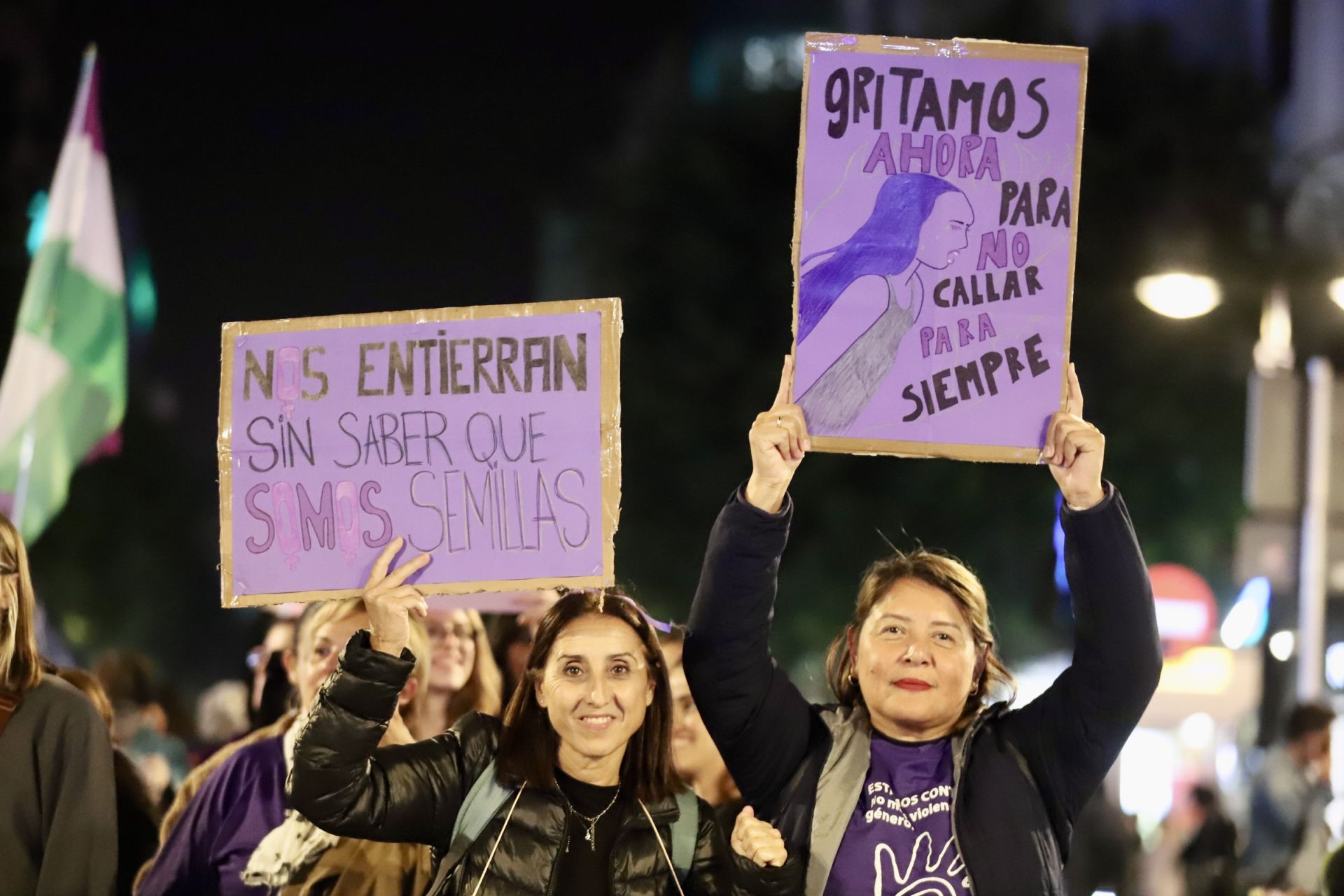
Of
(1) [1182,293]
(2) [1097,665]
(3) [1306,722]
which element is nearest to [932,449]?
(2) [1097,665]

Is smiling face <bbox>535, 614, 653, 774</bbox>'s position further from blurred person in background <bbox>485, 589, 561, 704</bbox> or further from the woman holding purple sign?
blurred person in background <bbox>485, 589, 561, 704</bbox>

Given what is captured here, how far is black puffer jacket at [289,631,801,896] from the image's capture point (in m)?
3.52

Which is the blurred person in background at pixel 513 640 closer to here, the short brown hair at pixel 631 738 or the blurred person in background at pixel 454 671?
the blurred person in background at pixel 454 671

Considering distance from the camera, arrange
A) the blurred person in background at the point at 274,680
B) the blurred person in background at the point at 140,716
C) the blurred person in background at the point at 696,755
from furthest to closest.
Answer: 1. the blurred person in background at the point at 140,716
2. the blurred person in background at the point at 274,680
3. the blurred person in background at the point at 696,755

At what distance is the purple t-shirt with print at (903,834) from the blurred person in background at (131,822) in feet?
6.82

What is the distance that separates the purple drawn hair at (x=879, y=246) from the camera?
402 cm

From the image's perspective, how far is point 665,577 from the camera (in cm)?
2459

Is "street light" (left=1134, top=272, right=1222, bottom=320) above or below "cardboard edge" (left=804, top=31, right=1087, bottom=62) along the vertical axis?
above

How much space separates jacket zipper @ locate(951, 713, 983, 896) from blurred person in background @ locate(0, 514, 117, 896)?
82.6 inches

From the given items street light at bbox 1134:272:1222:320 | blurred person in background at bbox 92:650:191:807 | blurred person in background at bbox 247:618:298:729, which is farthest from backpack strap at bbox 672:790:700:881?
street light at bbox 1134:272:1222:320

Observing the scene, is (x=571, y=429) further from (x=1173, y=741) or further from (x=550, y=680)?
(x=1173, y=741)

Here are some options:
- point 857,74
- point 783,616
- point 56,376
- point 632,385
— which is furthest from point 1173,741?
point 857,74

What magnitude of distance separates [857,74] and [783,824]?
5.99 feet

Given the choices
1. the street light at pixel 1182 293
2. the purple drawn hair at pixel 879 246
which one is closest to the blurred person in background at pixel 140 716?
the purple drawn hair at pixel 879 246
